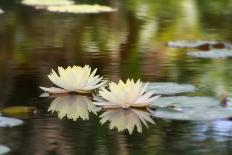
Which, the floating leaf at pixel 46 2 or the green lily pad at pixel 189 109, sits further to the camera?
the floating leaf at pixel 46 2

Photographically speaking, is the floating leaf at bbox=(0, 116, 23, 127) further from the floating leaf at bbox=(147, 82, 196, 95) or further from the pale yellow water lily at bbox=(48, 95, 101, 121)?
the floating leaf at bbox=(147, 82, 196, 95)

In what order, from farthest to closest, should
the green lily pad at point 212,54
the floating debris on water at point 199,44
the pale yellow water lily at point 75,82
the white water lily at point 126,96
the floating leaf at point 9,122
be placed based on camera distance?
the floating debris on water at point 199,44 → the green lily pad at point 212,54 → the pale yellow water lily at point 75,82 → the white water lily at point 126,96 → the floating leaf at point 9,122

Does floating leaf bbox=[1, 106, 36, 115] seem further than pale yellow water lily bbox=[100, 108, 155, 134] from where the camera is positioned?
Yes

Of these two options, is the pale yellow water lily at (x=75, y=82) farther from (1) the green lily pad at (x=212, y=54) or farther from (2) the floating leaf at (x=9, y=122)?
(1) the green lily pad at (x=212, y=54)

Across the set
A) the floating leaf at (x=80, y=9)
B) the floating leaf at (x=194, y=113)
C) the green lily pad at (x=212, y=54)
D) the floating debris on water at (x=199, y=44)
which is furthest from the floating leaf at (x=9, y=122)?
the floating leaf at (x=80, y=9)

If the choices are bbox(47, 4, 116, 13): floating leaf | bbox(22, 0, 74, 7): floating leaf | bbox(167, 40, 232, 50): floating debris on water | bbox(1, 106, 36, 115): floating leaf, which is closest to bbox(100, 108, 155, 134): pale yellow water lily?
bbox(1, 106, 36, 115): floating leaf

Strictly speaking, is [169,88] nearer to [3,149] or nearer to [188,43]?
[3,149]

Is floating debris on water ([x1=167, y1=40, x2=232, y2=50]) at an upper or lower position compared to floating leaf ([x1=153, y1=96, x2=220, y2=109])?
upper
